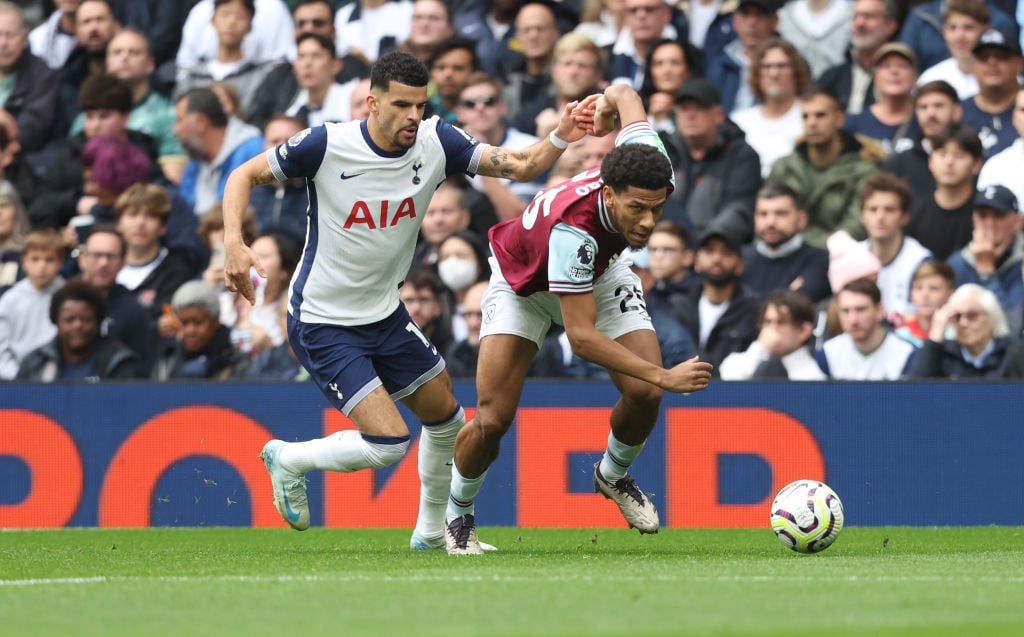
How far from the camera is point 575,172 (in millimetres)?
13602

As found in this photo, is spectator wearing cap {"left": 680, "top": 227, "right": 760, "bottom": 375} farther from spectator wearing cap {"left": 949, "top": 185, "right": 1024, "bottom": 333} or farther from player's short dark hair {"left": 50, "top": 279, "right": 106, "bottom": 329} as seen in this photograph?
player's short dark hair {"left": 50, "top": 279, "right": 106, "bottom": 329}

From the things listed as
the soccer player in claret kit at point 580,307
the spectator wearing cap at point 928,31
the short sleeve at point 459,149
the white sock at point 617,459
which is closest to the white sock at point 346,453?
the soccer player in claret kit at point 580,307

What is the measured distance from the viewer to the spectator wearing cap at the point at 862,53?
1379cm

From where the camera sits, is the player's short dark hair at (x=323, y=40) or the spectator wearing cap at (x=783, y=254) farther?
the player's short dark hair at (x=323, y=40)

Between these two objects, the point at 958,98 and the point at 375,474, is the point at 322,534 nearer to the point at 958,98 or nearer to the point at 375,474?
the point at 375,474

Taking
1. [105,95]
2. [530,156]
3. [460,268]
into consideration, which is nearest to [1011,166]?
[460,268]

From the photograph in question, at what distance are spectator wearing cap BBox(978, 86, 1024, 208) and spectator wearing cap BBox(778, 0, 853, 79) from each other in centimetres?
195

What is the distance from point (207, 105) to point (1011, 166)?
24.1 ft

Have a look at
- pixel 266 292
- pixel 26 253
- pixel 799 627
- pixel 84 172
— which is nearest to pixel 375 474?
pixel 266 292

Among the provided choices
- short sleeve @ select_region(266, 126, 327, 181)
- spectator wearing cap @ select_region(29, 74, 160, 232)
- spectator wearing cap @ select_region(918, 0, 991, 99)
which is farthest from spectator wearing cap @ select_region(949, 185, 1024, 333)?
→ spectator wearing cap @ select_region(29, 74, 160, 232)

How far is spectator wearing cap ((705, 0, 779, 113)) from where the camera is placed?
46.3 ft

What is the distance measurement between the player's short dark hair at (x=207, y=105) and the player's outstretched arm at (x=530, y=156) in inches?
271

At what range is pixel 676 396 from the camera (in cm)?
1211

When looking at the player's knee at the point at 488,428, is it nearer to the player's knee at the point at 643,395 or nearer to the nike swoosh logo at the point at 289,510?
the player's knee at the point at 643,395
